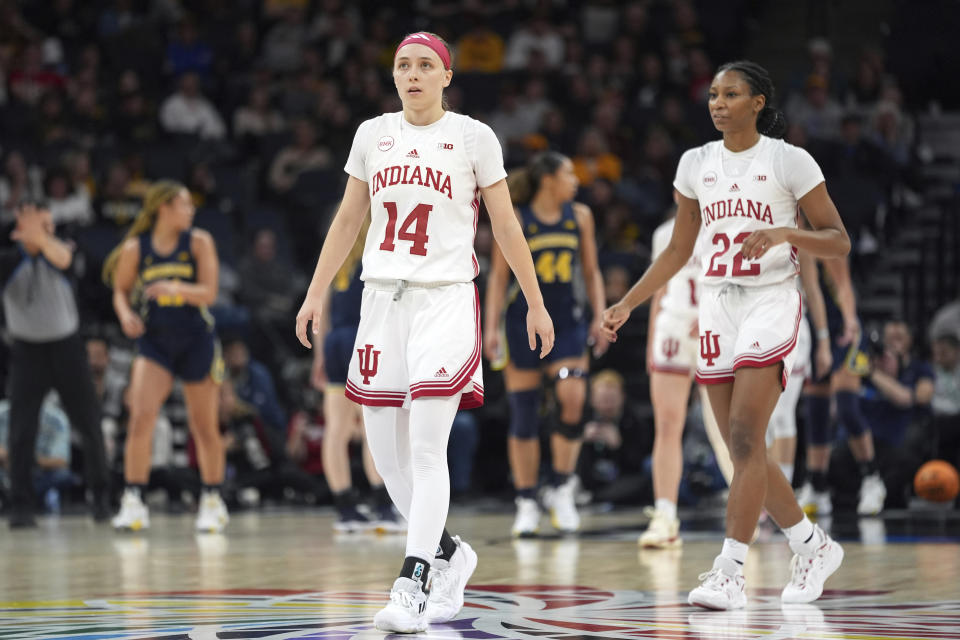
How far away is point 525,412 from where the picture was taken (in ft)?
27.3

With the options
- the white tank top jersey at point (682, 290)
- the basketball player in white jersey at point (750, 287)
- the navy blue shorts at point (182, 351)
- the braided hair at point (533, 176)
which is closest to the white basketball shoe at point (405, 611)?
the basketball player in white jersey at point (750, 287)

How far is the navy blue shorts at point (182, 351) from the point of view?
864 cm

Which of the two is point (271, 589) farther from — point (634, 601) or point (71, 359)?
point (71, 359)

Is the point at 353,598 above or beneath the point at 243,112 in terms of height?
beneath

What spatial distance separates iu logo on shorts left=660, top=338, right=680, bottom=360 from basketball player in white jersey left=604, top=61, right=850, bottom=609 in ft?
6.90

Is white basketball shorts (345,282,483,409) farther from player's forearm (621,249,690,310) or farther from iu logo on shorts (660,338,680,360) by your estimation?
iu logo on shorts (660,338,680,360)

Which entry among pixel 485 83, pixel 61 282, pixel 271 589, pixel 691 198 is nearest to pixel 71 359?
pixel 61 282

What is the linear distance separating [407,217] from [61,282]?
5.49 metres

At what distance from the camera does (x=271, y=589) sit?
5.68 meters

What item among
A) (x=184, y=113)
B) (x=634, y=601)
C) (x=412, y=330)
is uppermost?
(x=184, y=113)

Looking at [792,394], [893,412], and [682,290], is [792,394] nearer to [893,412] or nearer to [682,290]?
[682,290]

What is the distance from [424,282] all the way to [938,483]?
19.0 ft

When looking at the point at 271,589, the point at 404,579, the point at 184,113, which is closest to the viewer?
the point at 404,579

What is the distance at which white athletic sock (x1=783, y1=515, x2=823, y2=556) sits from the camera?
5.34 meters
